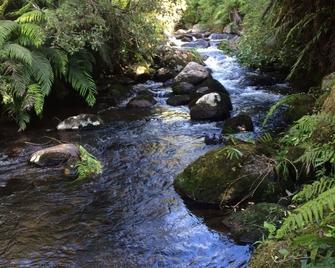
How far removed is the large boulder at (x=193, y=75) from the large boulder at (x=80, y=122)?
2967 mm

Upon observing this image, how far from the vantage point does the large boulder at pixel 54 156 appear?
6281 millimetres

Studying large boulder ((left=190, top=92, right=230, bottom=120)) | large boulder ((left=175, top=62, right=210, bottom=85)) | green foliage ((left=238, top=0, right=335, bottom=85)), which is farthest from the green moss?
large boulder ((left=175, top=62, right=210, bottom=85))

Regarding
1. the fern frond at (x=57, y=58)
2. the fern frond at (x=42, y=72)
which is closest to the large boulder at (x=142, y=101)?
the fern frond at (x=57, y=58)

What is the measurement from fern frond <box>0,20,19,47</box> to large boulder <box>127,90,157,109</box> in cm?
272

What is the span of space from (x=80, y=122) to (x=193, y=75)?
343 cm

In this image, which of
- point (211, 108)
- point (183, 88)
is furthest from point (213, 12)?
point (211, 108)

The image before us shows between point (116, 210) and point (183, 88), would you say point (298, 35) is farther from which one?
point (116, 210)

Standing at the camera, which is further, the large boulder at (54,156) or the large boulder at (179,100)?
the large boulder at (179,100)

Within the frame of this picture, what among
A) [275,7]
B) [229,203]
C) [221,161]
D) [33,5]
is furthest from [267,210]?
[33,5]

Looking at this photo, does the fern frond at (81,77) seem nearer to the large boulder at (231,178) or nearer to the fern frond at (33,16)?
the fern frond at (33,16)

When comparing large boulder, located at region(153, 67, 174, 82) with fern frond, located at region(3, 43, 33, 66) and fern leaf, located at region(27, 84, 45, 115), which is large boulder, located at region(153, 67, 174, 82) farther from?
fern frond, located at region(3, 43, 33, 66)

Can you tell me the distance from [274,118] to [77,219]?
4.20 metres

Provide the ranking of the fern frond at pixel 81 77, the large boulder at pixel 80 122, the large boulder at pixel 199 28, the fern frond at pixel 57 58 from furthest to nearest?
1. the large boulder at pixel 199 28
2. the fern frond at pixel 81 77
3. the fern frond at pixel 57 58
4. the large boulder at pixel 80 122

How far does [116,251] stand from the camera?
13.4ft
